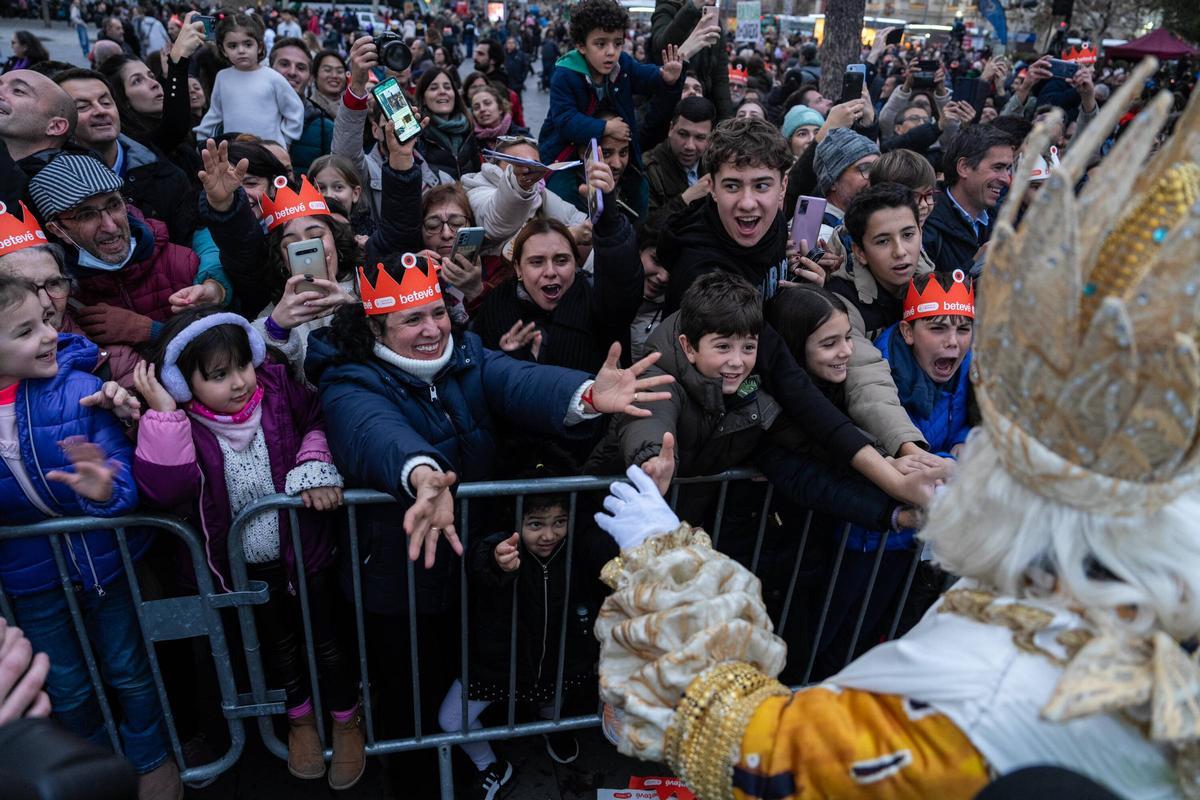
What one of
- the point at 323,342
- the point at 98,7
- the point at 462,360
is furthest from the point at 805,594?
the point at 98,7

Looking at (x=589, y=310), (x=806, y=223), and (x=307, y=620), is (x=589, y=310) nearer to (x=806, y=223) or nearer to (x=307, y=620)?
(x=806, y=223)

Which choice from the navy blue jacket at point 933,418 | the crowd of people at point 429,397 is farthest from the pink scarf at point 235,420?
the navy blue jacket at point 933,418

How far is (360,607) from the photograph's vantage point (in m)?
2.81

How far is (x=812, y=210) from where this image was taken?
3715 mm

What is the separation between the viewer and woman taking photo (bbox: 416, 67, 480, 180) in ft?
18.1

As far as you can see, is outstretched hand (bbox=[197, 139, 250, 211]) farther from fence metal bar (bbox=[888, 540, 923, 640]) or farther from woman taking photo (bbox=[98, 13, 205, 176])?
fence metal bar (bbox=[888, 540, 923, 640])

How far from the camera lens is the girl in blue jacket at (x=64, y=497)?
7.79 feet

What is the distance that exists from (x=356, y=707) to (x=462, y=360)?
4.51 ft

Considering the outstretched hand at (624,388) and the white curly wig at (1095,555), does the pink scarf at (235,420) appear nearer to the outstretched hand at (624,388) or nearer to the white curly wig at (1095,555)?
the outstretched hand at (624,388)

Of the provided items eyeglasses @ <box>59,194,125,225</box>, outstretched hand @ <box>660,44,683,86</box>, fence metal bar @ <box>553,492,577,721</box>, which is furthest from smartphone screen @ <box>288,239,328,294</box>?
outstretched hand @ <box>660,44,683,86</box>

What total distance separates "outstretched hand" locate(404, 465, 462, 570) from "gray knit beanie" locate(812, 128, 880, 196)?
3277 millimetres

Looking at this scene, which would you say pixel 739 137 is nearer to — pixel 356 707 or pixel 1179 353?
pixel 1179 353

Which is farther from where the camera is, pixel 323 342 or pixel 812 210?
pixel 812 210

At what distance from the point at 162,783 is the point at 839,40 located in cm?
996
